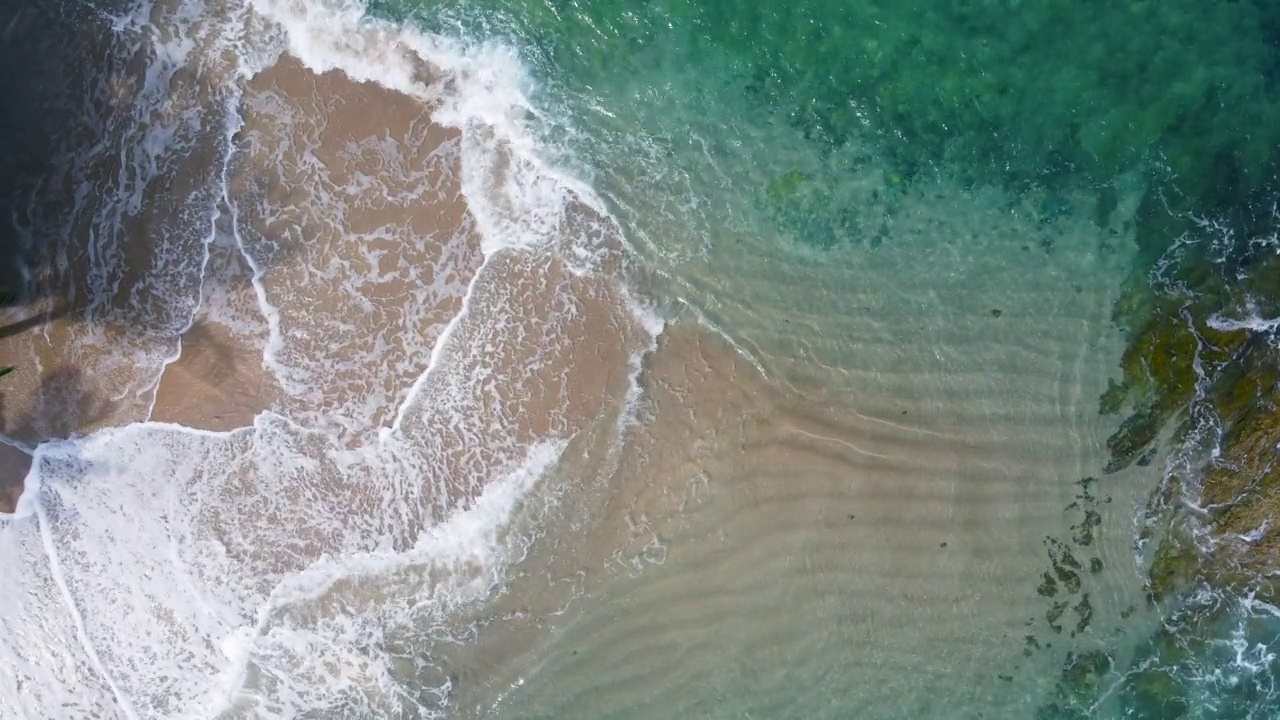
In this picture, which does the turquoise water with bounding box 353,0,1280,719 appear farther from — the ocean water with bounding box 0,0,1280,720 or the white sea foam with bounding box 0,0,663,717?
the white sea foam with bounding box 0,0,663,717

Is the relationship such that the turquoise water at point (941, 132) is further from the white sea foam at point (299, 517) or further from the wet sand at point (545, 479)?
the white sea foam at point (299, 517)

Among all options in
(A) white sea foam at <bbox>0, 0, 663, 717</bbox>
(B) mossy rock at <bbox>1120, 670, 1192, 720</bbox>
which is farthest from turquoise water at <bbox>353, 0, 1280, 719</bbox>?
(A) white sea foam at <bbox>0, 0, 663, 717</bbox>

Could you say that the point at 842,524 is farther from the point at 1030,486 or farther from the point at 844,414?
the point at 1030,486

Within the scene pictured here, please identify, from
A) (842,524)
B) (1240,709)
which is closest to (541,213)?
(842,524)

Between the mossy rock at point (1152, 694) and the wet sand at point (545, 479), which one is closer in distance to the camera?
the wet sand at point (545, 479)

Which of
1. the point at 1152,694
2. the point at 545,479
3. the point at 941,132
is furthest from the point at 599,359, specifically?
the point at 1152,694

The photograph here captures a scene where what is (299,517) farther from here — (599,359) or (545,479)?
(599,359)

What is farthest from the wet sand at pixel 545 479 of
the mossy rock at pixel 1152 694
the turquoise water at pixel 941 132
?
the mossy rock at pixel 1152 694
